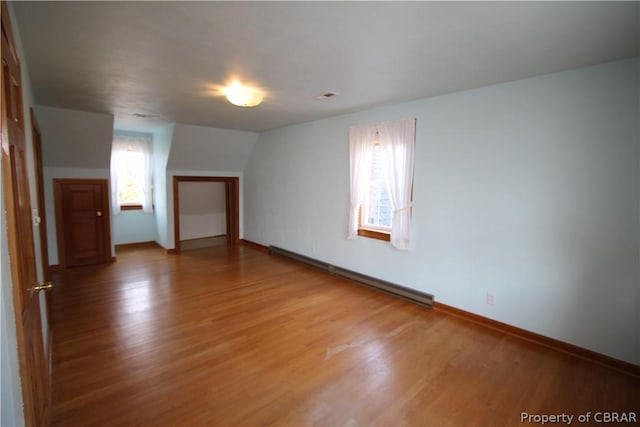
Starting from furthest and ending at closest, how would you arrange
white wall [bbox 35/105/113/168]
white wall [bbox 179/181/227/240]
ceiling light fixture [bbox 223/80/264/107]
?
1. white wall [bbox 179/181/227/240]
2. white wall [bbox 35/105/113/168]
3. ceiling light fixture [bbox 223/80/264/107]

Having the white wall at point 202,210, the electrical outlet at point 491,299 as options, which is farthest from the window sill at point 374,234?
the white wall at point 202,210

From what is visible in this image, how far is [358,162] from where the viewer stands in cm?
429

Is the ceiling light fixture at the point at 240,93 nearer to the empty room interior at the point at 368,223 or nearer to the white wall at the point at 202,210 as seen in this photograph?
the empty room interior at the point at 368,223

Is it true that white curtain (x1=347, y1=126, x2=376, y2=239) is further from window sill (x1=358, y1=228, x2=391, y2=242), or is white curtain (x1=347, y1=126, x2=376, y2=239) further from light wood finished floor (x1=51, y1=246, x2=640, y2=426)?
light wood finished floor (x1=51, y1=246, x2=640, y2=426)

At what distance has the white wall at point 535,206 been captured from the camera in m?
2.46

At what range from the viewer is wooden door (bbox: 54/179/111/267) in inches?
199

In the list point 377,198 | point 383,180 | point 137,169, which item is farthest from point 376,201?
point 137,169

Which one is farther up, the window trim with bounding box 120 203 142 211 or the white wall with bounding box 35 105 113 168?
the white wall with bounding box 35 105 113 168

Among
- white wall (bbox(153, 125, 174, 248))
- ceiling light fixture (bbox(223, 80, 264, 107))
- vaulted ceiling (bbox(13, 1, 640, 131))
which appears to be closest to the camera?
vaulted ceiling (bbox(13, 1, 640, 131))

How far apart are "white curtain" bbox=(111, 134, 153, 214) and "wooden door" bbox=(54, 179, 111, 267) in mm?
576

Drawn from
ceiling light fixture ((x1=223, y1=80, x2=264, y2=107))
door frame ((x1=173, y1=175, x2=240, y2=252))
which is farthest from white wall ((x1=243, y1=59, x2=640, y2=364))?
door frame ((x1=173, y1=175, x2=240, y2=252))

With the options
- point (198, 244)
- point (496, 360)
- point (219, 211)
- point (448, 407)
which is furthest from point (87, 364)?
point (219, 211)

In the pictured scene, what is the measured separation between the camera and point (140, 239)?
22.2 ft

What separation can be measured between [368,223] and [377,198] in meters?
0.39
